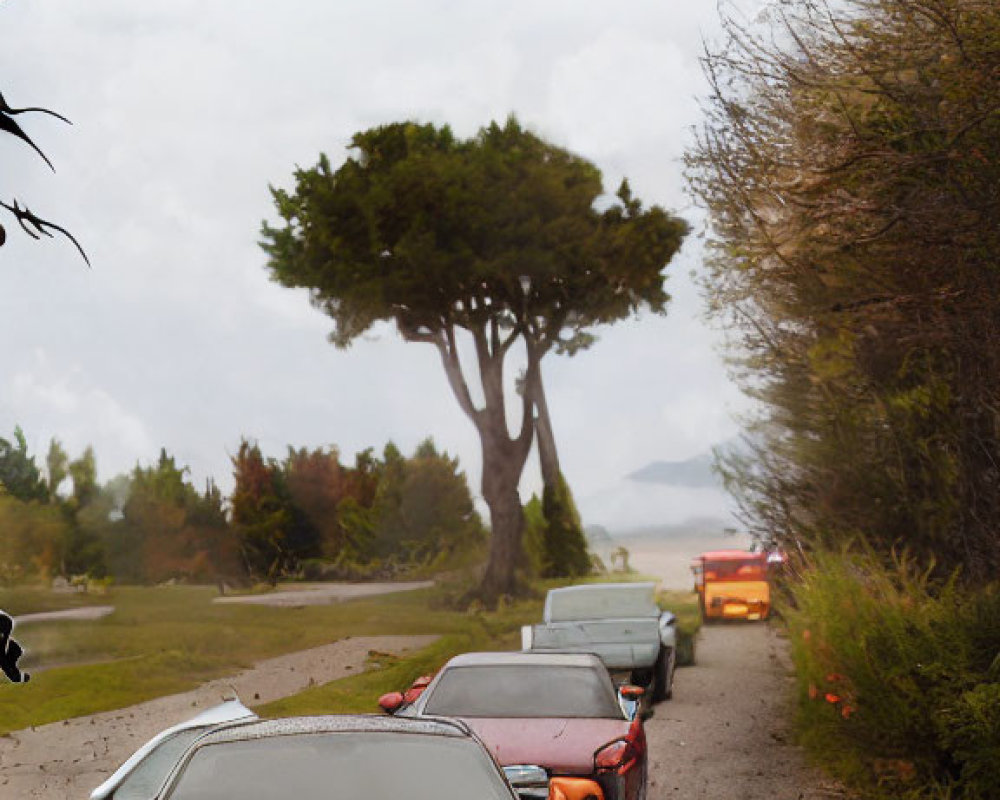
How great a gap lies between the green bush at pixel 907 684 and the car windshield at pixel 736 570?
2000cm

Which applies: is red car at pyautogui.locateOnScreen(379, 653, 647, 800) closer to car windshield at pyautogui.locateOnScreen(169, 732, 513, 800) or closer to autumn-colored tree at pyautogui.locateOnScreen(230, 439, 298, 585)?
car windshield at pyautogui.locateOnScreen(169, 732, 513, 800)

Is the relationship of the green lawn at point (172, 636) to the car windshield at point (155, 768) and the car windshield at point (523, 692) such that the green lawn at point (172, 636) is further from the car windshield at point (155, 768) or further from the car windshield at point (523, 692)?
the car windshield at point (155, 768)

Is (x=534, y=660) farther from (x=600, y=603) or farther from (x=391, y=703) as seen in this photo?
(x=600, y=603)

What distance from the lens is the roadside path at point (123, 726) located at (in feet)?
51.6

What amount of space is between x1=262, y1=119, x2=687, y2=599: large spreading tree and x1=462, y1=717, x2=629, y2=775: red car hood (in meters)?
29.0

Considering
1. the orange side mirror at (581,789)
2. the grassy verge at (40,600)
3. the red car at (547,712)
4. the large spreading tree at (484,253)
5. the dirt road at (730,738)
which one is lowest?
the dirt road at (730,738)

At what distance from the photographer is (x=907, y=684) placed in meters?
11.3

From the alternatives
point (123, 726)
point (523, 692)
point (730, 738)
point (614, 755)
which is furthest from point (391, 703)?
point (123, 726)

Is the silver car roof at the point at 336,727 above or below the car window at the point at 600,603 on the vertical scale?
below

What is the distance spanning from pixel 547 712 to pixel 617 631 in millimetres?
9334

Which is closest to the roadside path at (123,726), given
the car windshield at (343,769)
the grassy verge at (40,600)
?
the grassy verge at (40,600)

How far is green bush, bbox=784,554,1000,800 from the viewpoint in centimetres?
1064

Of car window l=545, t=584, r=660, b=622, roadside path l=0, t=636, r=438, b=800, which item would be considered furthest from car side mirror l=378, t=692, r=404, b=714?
car window l=545, t=584, r=660, b=622

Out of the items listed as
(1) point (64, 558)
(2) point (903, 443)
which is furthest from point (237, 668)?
(2) point (903, 443)
